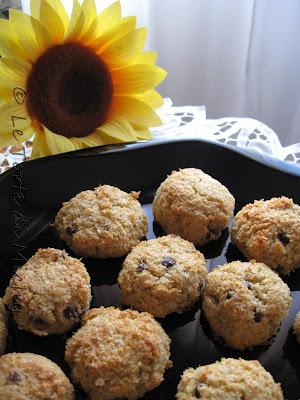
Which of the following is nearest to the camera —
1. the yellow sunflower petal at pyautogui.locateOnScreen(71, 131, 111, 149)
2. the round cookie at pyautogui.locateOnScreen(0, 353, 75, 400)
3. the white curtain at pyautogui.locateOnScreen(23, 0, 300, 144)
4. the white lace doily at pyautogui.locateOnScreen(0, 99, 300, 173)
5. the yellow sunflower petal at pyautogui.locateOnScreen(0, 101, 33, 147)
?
the round cookie at pyautogui.locateOnScreen(0, 353, 75, 400)

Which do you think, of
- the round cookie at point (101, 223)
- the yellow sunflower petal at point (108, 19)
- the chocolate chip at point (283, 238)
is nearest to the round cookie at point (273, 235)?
the chocolate chip at point (283, 238)

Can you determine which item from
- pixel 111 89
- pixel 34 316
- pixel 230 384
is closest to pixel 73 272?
pixel 34 316

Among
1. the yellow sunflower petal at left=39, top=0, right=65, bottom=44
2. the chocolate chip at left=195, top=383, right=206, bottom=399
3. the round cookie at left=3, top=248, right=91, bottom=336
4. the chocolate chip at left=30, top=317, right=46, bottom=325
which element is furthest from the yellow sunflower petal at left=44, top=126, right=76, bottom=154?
the chocolate chip at left=195, top=383, right=206, bottom=399

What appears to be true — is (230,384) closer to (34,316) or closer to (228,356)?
(228,356)

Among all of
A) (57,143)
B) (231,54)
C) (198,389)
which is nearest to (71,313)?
(198,389)

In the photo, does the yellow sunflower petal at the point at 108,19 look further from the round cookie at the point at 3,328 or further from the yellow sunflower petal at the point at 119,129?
the round cookie at the point at 3,328

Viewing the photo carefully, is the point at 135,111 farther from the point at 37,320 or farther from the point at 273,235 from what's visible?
the point at 37,320
